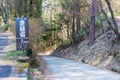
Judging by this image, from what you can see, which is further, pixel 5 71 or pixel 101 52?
pixel 101 52

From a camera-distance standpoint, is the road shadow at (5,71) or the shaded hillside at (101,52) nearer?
the road shadow at (5,71)

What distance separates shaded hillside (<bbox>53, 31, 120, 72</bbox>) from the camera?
650 inches

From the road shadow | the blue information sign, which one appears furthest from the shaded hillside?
the road shadow

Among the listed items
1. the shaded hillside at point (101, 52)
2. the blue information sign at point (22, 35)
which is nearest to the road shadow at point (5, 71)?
the blue information sign at point (22, 35)

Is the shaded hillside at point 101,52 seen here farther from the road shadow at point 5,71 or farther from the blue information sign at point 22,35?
the road shadow at point 5,71

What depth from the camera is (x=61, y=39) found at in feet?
107

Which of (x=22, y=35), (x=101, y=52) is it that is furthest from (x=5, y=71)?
(x=101, y=52)

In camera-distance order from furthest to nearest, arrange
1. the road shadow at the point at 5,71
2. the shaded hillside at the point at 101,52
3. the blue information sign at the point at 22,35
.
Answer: the shaded hillside at the point at 101,52, the blue information sign at the point at 22,35, the road shadow at the point at 5,71

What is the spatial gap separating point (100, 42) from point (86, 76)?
9.07m

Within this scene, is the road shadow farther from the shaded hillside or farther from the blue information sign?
the shaded hillside

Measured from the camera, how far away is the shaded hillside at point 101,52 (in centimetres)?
1650

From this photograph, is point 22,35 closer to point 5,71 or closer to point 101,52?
point 5,71

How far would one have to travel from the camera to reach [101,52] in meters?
19.2

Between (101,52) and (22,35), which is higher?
(22,35)
